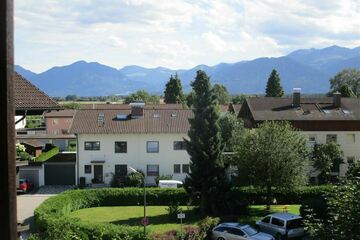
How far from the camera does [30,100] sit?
43.3 feet

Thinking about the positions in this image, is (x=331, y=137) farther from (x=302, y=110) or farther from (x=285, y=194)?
(x=285, y=194)

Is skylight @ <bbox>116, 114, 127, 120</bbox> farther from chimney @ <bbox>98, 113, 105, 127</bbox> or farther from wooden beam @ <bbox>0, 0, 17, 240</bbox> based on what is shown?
wooden beam @ <bbox>0, 0, 17, 240</bbox>

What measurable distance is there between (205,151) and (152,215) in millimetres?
6096

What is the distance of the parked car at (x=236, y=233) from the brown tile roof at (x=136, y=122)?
2008 cm

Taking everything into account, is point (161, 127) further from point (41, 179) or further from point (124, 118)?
point (41, 179)

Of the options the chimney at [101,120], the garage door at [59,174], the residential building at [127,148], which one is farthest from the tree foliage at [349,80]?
the garage door at [59,174]

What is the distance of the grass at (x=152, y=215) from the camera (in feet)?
110

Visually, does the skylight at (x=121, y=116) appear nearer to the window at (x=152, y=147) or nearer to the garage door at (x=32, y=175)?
the window at (x=152, y=147)

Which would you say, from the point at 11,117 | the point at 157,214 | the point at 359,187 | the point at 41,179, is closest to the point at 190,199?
the point at 157,214

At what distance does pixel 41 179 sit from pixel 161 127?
12753 mm

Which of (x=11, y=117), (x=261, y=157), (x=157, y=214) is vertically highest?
(x=11, y=117)

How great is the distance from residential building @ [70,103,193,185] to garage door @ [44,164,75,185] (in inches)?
59.9

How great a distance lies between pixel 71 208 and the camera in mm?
36969

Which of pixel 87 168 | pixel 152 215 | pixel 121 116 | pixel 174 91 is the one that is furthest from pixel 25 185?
pixel 174 91
